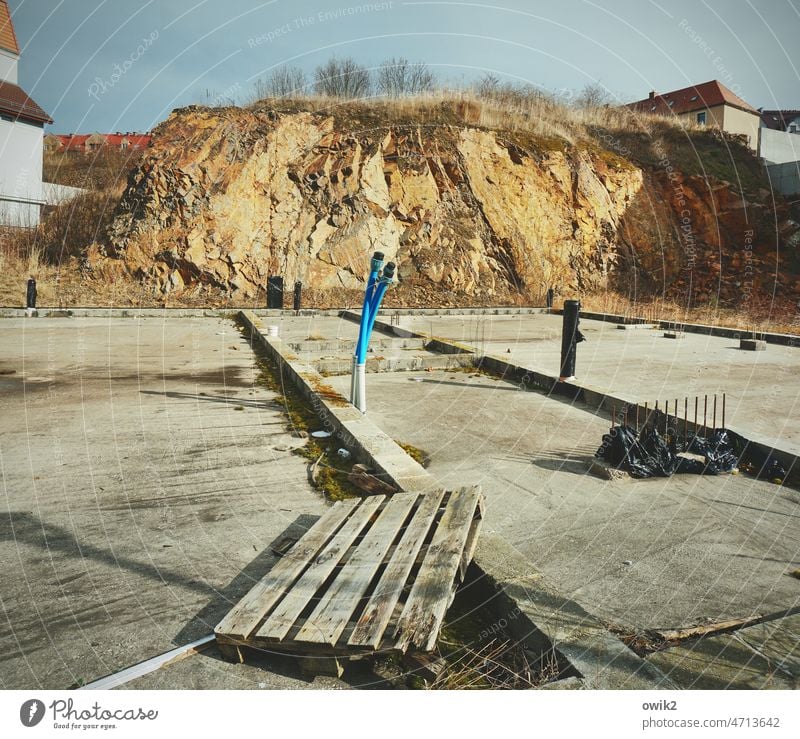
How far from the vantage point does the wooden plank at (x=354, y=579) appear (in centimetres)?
293

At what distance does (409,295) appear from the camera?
29.7 metres

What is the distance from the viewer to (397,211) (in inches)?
1250

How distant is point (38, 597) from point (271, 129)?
30338 millimetres

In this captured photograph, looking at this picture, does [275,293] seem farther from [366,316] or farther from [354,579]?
[354,579]

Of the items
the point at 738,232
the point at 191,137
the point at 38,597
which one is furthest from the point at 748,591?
the point at 738,232

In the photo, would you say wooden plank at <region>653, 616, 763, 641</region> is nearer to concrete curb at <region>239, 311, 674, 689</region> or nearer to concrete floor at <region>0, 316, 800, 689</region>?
concrete floor at <region>0, 316, 800, 689</region>

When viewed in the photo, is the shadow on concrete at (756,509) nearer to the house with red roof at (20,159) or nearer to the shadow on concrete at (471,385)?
the shadow on concrete at (471,385)

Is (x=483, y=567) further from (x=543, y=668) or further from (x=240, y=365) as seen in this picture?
(x=240, y=365)

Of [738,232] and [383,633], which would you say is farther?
[738,232]

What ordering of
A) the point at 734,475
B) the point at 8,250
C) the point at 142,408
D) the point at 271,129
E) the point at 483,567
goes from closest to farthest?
the point at 483,567, the point at 734,475, the point at 142,408, the point at 8,250, the point at 271,129

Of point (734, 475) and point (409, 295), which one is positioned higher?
point (409, 295)

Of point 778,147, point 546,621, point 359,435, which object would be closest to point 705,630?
point 546,621
